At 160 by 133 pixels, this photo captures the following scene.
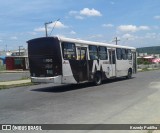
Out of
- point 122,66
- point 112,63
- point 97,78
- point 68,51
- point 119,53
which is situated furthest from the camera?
point 122,66

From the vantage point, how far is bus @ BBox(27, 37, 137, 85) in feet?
58.1

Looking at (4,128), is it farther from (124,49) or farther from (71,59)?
(124,49)

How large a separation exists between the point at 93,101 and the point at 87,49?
24.2 ft

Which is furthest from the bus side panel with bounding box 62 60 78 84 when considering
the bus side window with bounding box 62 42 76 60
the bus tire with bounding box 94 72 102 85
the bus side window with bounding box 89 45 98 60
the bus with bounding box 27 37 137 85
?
the bus tire with bounding box 94 72 102 85

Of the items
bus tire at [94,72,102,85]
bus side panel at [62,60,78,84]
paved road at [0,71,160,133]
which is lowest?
paved road at [0,71,160,133]

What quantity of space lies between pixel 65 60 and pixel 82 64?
82.0 inches

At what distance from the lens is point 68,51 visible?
1844 centimetres

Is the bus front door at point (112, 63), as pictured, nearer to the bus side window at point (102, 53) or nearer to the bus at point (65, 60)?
the bus side window at point (102, 53)

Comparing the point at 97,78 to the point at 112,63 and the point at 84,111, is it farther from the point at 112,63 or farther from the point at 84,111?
the point at 84,111

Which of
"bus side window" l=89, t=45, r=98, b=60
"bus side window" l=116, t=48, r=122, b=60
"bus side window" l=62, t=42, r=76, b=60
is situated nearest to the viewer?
"bus side window" l=62, t=42, r=76, b=60

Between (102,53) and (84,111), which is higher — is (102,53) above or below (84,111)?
above

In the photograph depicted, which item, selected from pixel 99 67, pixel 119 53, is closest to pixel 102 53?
pixel 99 67

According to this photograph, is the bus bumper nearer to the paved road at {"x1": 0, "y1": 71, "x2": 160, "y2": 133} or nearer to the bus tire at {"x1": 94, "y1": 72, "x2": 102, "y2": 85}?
the paved road at {"x1": 0, "y1": 71, "x2": 160, "y2": 133}

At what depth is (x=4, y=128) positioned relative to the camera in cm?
868
